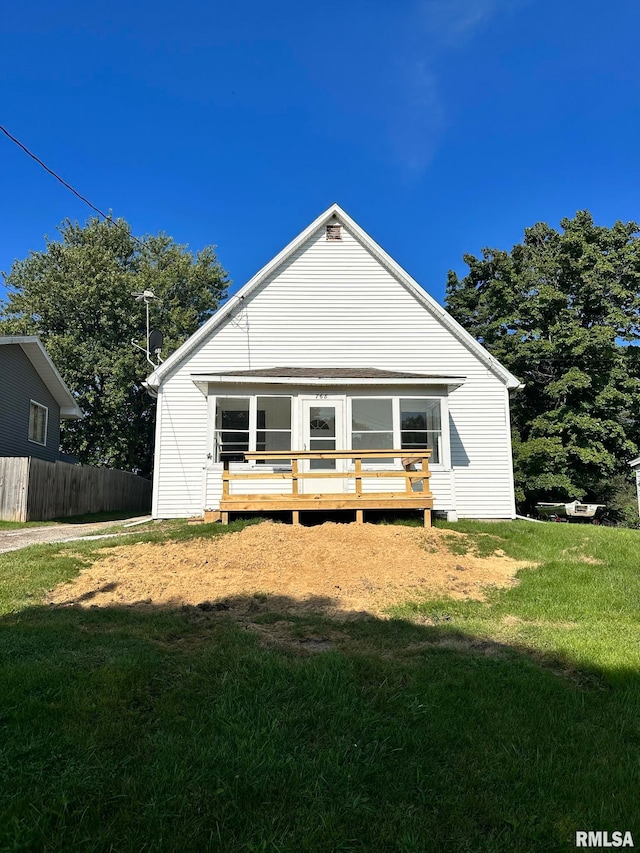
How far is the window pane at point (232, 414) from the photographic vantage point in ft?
44.2

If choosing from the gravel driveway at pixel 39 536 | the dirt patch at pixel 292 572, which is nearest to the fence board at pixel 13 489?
the gravel driveway at pixel 39 536

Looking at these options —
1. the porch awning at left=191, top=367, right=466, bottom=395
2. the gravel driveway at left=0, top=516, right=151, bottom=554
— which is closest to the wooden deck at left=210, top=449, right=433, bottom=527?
the porch awning at left=191, top=367, right=466, bottom=395

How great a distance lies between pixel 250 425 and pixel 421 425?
426 centimetres

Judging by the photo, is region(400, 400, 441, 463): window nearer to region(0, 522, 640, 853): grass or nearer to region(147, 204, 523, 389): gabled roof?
region(147, 204, 523, 389): gabled roof

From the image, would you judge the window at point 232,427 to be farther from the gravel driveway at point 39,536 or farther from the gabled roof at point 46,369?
the gabled roof at point 46,369

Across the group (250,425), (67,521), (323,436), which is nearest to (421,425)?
(323,436)

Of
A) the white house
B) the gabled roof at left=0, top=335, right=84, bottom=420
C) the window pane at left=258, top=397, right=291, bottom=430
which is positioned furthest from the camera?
the gabled roof at left=0, top=335, right=84, bottom=420

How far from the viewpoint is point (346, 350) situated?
1467 centimetres

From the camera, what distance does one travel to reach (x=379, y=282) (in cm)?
1499

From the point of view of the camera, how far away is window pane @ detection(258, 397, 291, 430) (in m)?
13.8

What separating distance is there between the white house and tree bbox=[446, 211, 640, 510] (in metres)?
9.12

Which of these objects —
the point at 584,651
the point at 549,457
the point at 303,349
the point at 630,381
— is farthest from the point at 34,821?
the point at 630,381

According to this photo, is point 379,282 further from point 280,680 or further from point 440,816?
point 440,816

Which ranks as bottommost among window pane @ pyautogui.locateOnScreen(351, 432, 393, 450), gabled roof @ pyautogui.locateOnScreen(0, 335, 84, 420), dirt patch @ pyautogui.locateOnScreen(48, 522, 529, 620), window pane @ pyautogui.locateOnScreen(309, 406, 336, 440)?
dirt patch @ pyautogui.locateOnScreen(48, 522, 529, 620)
